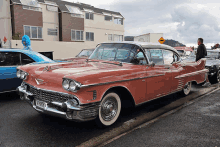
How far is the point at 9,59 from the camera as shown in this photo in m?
4.97

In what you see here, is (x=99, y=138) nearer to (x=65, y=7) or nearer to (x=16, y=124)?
(x=16, y=124)

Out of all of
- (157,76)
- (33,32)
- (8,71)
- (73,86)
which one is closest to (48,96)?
(73,86)

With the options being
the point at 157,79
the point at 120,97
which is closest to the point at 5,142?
the point at 120,97

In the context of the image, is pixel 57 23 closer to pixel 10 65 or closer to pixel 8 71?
pixel 10 65

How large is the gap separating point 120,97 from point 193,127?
1.40 metres

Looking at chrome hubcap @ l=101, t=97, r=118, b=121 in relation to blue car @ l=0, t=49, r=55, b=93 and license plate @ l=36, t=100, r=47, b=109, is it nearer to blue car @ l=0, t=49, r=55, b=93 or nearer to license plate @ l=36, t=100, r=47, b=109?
license plate @ l=36, t=100, r=47, b=109

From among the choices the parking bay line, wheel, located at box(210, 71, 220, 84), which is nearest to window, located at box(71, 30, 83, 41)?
wheel, located at box(210, 71, 220, 84)

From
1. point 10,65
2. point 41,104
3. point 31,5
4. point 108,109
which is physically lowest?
point 108,109

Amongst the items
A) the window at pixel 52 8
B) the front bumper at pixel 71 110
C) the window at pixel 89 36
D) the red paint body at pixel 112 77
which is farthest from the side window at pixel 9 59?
the window at pixel 89 36

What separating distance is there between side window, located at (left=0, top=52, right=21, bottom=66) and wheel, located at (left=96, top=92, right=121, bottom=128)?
303 cm

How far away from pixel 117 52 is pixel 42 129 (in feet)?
6.74

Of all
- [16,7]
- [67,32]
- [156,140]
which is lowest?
[156,140]

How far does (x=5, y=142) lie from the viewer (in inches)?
113

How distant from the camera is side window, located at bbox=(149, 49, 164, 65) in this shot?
424cm
